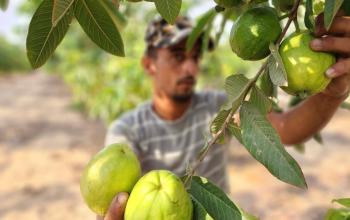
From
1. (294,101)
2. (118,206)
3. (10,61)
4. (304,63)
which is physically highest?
(304,63)

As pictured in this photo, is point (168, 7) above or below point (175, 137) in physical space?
above

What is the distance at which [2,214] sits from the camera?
471 centimetres

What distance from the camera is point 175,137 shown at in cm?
210

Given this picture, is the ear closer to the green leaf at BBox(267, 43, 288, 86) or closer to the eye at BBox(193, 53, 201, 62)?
the eye at BBox(193, 53, 201, 62)

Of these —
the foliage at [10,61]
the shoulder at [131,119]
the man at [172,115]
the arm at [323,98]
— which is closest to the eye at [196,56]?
the man at [172,115]

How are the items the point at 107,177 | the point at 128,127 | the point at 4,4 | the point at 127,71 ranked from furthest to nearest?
the point at 127,71
the point at 128,127
the point at 4,4
the point at 107,177

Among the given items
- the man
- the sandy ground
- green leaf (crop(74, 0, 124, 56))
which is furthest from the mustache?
the sandy ground

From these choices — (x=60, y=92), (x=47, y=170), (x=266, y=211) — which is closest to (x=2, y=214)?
(x=47, y=170)

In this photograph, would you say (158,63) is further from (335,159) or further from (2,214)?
(335,159)

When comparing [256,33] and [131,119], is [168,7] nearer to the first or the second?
[256,33]

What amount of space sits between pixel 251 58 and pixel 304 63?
13 cm

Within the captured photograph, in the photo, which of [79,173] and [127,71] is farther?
[79,173]

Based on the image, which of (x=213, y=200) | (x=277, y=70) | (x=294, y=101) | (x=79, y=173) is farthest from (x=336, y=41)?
(x=79, y=173)

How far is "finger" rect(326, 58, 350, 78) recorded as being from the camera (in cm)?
76
